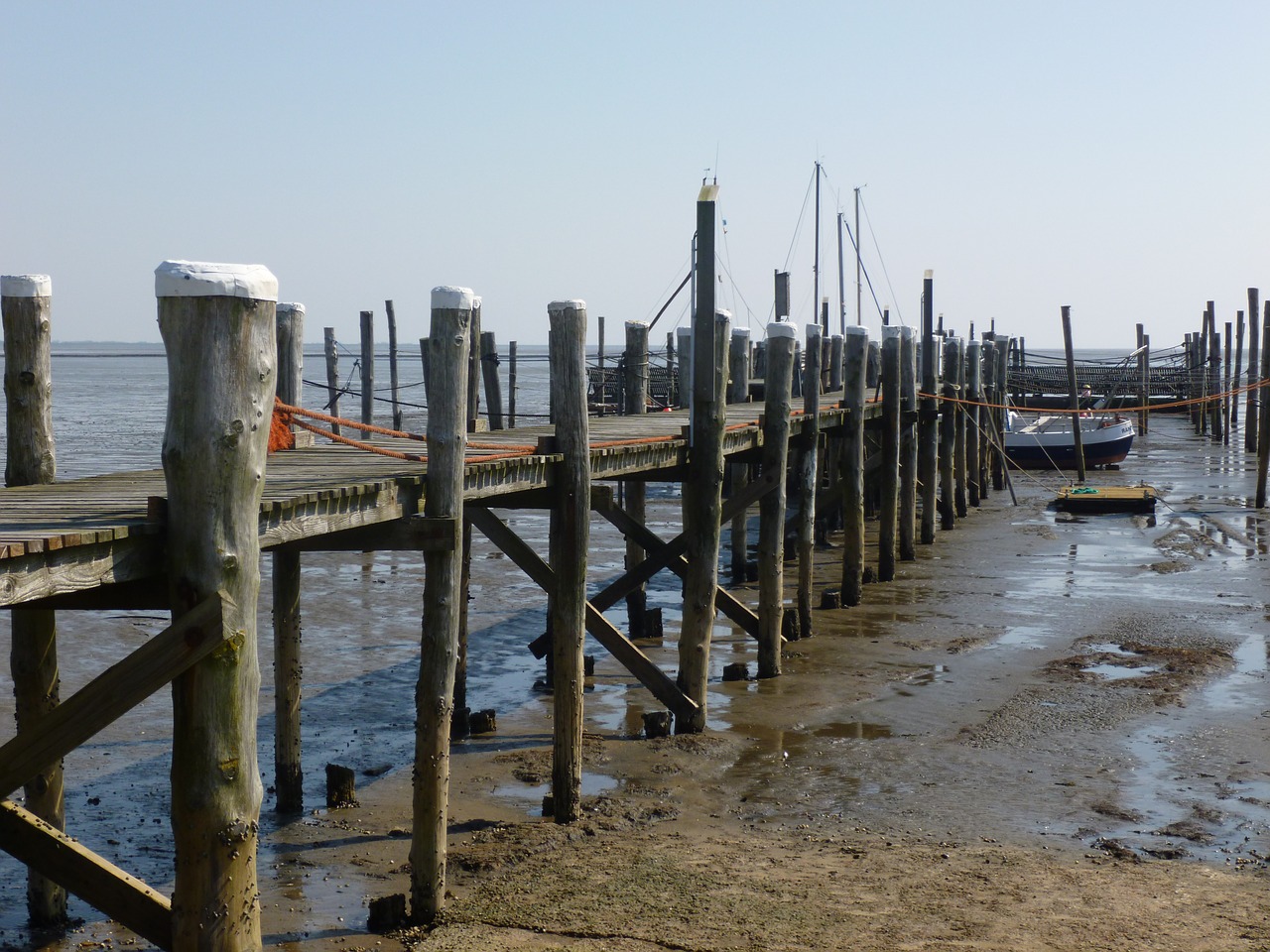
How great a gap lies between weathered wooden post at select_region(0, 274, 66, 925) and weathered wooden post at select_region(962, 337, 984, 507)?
19128 millimetres

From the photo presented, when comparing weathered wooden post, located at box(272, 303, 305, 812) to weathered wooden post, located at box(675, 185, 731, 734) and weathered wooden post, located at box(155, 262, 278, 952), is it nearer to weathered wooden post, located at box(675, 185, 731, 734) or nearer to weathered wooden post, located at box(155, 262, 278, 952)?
weathered wooden post, located at box(675, 185, 731, 734)

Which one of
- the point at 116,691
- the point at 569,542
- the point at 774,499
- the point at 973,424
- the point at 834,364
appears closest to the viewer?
the point at 116,691

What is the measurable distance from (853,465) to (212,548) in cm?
1113

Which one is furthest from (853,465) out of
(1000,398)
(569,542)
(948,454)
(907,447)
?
(1000,398)

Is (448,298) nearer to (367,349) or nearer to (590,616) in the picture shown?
(590,616)

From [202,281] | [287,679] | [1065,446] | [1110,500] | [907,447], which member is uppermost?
[202,281]

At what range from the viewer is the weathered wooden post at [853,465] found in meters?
14.5

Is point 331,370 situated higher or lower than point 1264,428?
higher

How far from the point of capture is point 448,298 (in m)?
6.35

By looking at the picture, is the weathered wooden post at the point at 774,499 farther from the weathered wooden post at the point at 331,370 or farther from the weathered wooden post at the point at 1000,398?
the weathered wooden post at the point at 1000,398

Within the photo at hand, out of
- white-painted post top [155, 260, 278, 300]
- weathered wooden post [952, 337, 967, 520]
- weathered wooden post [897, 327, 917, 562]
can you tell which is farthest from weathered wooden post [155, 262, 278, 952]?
weathered wooden post [952, 337, 967, 520]

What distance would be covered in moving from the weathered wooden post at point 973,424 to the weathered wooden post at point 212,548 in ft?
66.3

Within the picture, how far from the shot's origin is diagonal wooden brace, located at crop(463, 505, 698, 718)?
8367 millimetres

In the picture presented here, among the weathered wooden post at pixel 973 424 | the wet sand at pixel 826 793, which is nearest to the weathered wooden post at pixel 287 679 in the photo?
the wet sand at pixel 826 793
